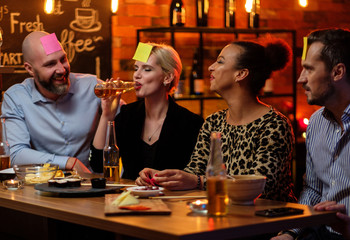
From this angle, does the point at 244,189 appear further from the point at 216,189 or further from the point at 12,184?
the point at 12,184

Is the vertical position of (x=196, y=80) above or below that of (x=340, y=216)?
above

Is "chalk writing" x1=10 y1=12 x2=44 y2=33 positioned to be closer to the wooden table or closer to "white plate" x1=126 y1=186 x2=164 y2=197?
the wooden table

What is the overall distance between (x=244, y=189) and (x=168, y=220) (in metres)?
0.37

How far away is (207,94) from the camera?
5.30 m

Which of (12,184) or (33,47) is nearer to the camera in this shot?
(12,184)

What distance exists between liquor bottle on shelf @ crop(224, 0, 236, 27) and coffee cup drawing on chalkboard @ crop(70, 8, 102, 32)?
3.74 feet

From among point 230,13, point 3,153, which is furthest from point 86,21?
point 3,153

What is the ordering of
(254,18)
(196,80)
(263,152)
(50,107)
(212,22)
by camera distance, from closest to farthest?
1. (263,152)
2. (50,107)
3. (196,80)
4. (254,18)
5. (212,22)

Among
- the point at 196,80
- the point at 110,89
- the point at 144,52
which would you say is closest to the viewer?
the point at 144,52

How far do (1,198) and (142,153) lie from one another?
1083mm

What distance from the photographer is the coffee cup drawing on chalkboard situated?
4.86 m

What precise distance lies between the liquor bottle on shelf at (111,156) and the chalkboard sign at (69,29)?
1.99 meters

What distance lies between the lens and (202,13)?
5137mm

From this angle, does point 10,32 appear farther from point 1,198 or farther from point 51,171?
point 1,198
